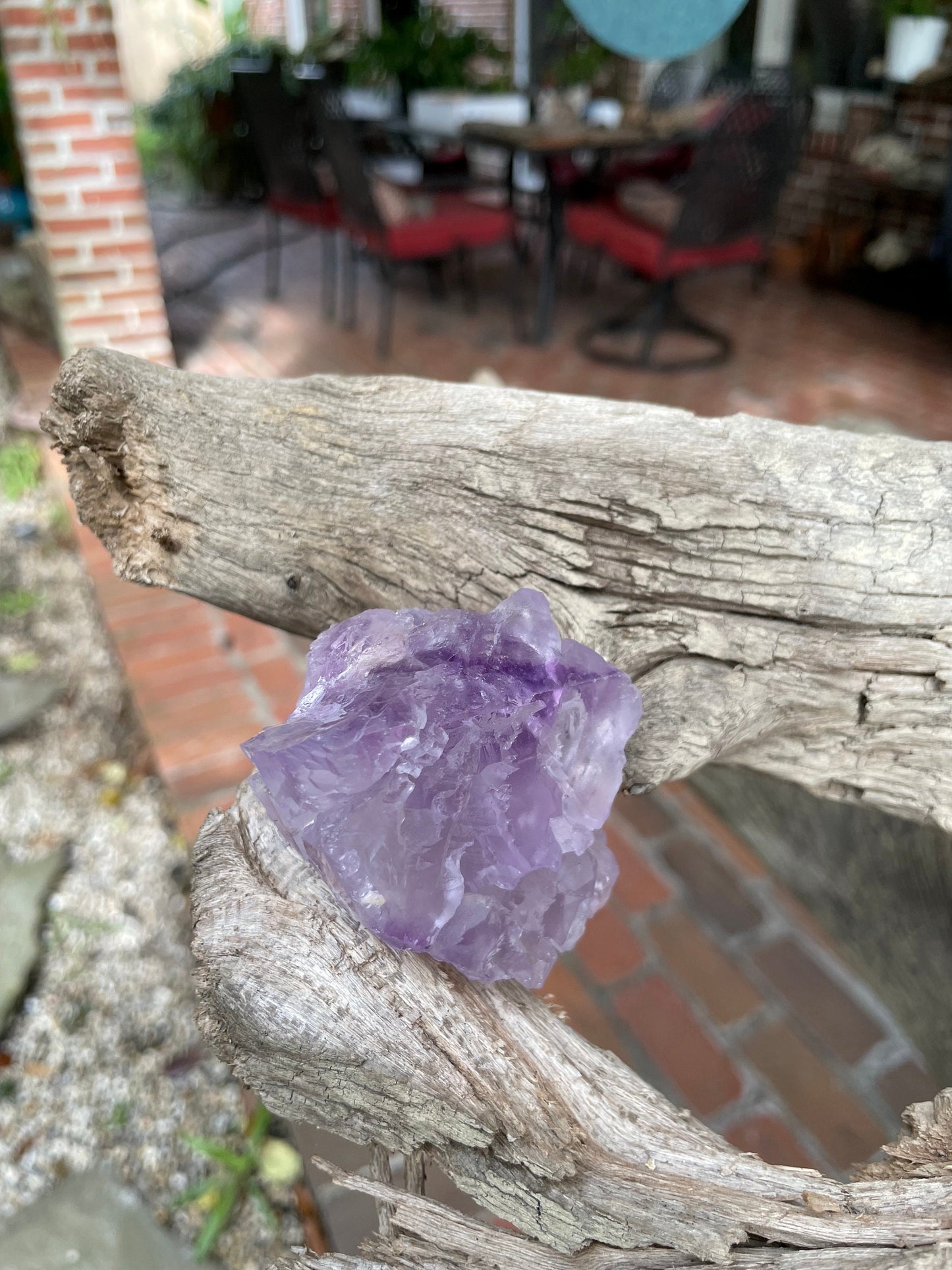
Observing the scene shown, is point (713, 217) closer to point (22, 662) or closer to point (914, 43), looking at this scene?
point (914, 43)

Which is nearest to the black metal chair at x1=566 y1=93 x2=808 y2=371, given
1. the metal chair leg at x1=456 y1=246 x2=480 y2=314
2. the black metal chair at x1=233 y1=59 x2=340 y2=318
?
the metal chair leg at x1=456 y1=246 x2=480 y2=314

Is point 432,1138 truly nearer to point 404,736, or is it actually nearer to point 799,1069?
point 404,736

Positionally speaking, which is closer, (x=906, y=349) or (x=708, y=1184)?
(x=708, y=1184)

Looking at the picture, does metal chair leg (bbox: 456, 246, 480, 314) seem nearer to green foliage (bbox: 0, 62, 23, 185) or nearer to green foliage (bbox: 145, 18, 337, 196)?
green foliage (bbox: 145, 18, 337, 196)

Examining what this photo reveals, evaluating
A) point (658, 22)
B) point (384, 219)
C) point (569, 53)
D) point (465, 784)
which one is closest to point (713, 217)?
point (384, 219)

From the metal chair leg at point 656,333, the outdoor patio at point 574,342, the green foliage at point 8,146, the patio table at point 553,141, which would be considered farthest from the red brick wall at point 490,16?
the green foliage at point 8,146

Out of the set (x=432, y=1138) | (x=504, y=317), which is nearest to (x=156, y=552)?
(x=432, y=1138)
